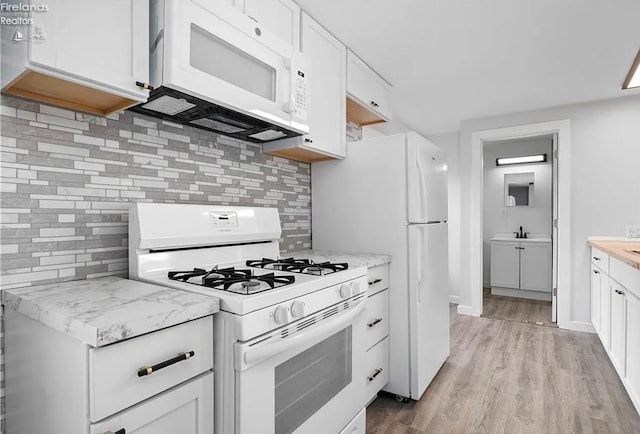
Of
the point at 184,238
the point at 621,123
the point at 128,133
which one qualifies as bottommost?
the point at 184,238

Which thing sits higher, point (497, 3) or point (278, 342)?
point (497, 3)

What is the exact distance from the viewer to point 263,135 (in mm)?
1954

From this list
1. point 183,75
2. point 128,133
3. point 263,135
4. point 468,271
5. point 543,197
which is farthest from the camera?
point 543,197

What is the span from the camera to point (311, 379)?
139 cm

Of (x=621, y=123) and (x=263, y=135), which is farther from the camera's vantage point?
(x=621, y=123)

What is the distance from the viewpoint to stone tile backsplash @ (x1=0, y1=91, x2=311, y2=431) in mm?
1186

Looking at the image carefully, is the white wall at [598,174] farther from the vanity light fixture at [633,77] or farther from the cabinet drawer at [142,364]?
the cabinet drawer at [142,364]

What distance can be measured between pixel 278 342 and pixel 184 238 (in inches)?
25.9

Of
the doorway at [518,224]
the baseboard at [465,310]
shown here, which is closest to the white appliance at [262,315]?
the baseboard at [465,310]

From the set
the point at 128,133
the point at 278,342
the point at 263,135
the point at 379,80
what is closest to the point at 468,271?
the point at 379,80

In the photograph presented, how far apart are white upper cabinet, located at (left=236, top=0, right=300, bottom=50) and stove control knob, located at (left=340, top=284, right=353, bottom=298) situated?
1333 millimetres

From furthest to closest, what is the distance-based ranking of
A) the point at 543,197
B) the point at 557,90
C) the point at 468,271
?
the point at 543,197 < the point at 468,271 < the point at 557,90

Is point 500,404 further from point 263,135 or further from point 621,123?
point 621,123

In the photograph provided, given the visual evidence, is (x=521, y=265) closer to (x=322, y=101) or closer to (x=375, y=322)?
(x=375, y=322)
